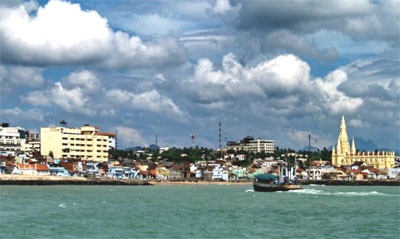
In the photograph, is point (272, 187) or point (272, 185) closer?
point (272, 187)

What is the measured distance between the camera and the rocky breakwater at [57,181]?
12975 cm

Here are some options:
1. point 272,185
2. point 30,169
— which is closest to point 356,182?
point 30,169

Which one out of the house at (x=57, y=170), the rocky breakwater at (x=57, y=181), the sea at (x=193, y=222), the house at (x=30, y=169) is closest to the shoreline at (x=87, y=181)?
the rocky breakwater at (x=57, y=181)

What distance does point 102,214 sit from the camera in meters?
49.9

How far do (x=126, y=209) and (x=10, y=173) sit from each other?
291 feet

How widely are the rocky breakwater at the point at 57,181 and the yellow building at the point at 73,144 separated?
31.9 m

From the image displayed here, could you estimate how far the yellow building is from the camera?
177875 millimetres

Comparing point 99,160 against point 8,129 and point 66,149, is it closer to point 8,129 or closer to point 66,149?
point 66,149

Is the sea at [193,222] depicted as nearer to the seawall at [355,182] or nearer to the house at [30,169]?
the house at [30,169]

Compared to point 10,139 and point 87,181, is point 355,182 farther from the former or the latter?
point 10,139

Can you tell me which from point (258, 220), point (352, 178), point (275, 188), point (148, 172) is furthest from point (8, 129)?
point (258, 220)

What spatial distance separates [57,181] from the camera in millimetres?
134625

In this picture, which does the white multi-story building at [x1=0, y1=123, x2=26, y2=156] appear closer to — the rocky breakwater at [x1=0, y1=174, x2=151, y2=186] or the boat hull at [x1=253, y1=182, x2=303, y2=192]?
the rocky breakwater at [x1=0, y1=174, x2=151, y2=186]

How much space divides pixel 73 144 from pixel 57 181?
45.1 metres
